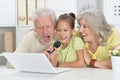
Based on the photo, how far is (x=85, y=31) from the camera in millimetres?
1992

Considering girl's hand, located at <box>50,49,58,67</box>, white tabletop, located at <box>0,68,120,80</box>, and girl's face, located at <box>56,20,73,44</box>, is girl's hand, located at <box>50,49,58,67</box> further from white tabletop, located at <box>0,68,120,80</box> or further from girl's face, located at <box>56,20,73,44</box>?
white tabletop, located at <box>0,68,120,80</box>

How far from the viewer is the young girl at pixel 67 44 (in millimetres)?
1882

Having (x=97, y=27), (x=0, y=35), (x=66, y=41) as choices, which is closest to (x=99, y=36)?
(x=97, y=27)

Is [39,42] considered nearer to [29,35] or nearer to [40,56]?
[29,35]

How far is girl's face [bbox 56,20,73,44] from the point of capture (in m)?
1.93

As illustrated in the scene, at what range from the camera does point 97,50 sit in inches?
77.4

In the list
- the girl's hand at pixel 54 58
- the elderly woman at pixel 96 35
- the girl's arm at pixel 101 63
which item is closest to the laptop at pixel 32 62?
the girl's hand at pixel 54 58

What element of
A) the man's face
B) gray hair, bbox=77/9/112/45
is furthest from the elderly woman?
the man's face

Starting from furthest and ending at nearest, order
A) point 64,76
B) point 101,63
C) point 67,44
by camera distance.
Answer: point 67,44, point 101,63, point 64,76

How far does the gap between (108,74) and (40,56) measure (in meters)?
0.37

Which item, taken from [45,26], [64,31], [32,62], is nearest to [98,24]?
[64,31]

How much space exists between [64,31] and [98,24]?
26cm

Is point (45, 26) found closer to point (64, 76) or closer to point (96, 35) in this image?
point (96, 35)

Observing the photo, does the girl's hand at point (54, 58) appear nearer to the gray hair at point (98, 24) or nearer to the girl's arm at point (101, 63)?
the girl's arm at point (101, 63)
